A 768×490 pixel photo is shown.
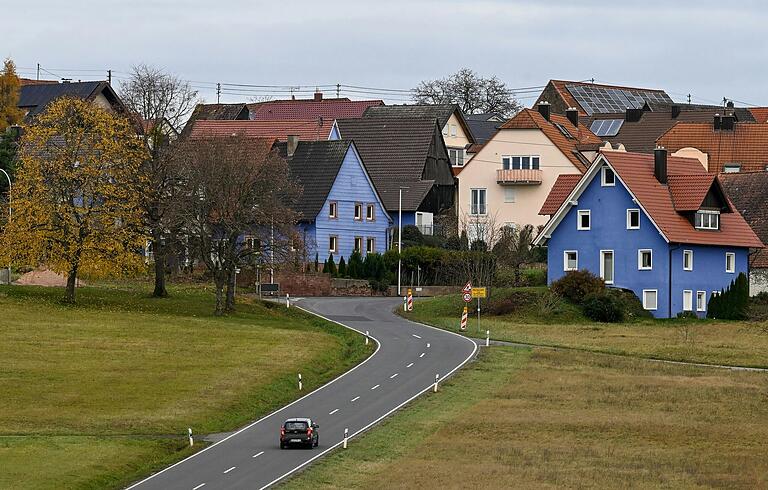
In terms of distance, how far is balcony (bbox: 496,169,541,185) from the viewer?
399 ft

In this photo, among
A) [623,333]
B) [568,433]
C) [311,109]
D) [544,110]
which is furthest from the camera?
[311,109]

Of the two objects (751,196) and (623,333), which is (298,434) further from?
(751,196)

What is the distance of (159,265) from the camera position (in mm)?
91125

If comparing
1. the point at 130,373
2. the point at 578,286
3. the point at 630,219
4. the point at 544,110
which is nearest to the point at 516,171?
the point at 544,110

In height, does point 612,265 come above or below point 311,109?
below

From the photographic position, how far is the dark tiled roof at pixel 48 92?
138 m

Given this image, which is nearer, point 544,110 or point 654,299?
point 654,299

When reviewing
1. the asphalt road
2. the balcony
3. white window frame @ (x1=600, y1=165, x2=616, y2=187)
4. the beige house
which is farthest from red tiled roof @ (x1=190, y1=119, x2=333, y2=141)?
the asphalt road

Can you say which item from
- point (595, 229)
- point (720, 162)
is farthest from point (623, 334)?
point (720, 162)

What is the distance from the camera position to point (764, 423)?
5481 cm

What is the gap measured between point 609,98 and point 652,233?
73.9 m

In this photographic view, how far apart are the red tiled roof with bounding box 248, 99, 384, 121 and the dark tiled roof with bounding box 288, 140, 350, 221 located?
33.8 m

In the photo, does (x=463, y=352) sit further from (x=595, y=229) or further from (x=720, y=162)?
(x=720, y=162)

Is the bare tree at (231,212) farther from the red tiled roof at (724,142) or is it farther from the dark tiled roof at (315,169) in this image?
the red tiled roof at (724,142)
